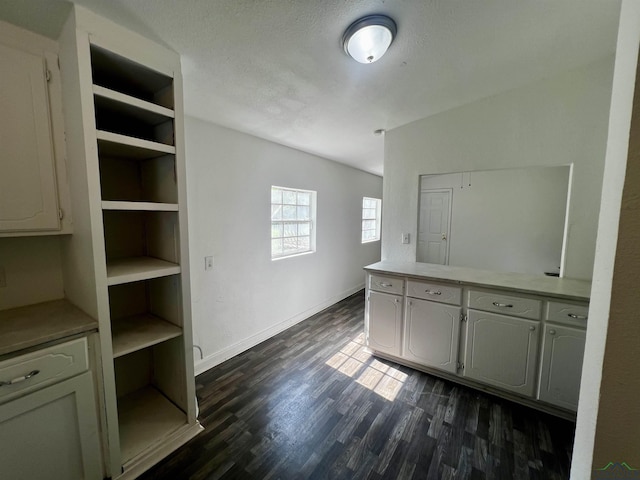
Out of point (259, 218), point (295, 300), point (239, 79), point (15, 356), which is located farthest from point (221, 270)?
point (239, 79)

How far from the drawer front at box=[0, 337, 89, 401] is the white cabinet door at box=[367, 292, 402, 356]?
209 centimetres

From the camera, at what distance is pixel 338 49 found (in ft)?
4.81

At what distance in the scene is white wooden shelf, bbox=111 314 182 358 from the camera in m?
1.43

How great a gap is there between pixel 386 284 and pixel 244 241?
1479 millimetres

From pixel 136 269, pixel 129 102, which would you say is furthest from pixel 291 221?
pixel 129 102

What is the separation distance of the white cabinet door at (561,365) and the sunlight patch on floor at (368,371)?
999 millimetres

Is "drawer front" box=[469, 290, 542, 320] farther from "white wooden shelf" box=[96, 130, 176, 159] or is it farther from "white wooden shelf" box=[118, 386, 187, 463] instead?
"white wooden shelf" box=[96, 130, 176, 159]

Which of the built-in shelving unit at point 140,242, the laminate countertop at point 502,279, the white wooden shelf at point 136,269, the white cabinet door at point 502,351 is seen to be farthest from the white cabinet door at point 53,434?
the white cabinet door at point 502,351

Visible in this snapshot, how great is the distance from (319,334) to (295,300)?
55 cm

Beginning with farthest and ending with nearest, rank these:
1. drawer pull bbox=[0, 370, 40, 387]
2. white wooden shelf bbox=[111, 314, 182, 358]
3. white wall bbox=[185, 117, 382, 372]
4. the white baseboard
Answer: the white baseboard < white wall bbox=[185, 117, 382, 372] < white wooden shelf bbox=[111, 314, 182, 358] < drawer pull bbox=[0, 370, 40, 387]

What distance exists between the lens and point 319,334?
3055 mm

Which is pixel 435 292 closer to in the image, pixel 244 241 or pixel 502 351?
pixel 502 351

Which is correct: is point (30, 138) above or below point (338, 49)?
below

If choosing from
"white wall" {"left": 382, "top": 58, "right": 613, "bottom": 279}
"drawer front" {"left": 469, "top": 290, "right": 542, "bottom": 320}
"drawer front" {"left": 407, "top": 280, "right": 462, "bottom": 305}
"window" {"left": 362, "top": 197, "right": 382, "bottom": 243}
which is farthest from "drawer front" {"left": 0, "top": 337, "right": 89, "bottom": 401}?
"window" {"left": 362, "top": 197, "right": 382, "bottom": 243}
